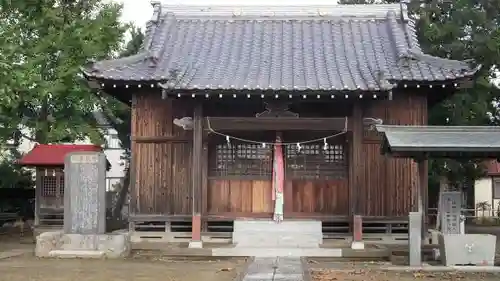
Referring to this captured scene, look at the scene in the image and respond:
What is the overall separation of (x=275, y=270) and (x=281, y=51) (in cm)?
884

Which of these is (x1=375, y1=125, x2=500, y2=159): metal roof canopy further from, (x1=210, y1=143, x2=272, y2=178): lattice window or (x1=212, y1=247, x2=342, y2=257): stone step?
(x1=210, y1=143, x2=272, y2=178): lattice window

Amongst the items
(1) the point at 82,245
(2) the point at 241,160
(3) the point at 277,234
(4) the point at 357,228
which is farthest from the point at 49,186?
(4) the point at 357,228

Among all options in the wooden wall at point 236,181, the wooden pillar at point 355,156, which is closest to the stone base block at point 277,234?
the wooden wall at point 236,181

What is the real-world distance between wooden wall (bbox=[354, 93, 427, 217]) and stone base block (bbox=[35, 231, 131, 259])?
21.4 feet

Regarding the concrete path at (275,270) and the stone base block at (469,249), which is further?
the stone base block at (469,249)

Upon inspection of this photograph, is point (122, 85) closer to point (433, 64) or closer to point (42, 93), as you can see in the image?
point (42, 93)

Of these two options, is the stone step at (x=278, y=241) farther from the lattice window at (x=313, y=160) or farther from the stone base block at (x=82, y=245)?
the stone base block at (x=82, y=245)

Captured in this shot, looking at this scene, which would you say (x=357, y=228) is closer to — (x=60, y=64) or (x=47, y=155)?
(x=47, y=155)

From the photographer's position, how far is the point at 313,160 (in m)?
18.1

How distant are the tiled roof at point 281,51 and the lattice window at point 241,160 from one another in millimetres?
2083

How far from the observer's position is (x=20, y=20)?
2244cm

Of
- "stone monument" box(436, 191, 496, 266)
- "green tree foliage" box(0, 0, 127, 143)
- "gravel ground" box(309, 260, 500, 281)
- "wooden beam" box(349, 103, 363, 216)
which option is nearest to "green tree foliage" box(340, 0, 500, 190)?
"wooden beam" box(349, 103, 363, 216)

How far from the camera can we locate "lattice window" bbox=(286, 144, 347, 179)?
18078 mm

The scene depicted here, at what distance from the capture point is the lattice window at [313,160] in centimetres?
1808
